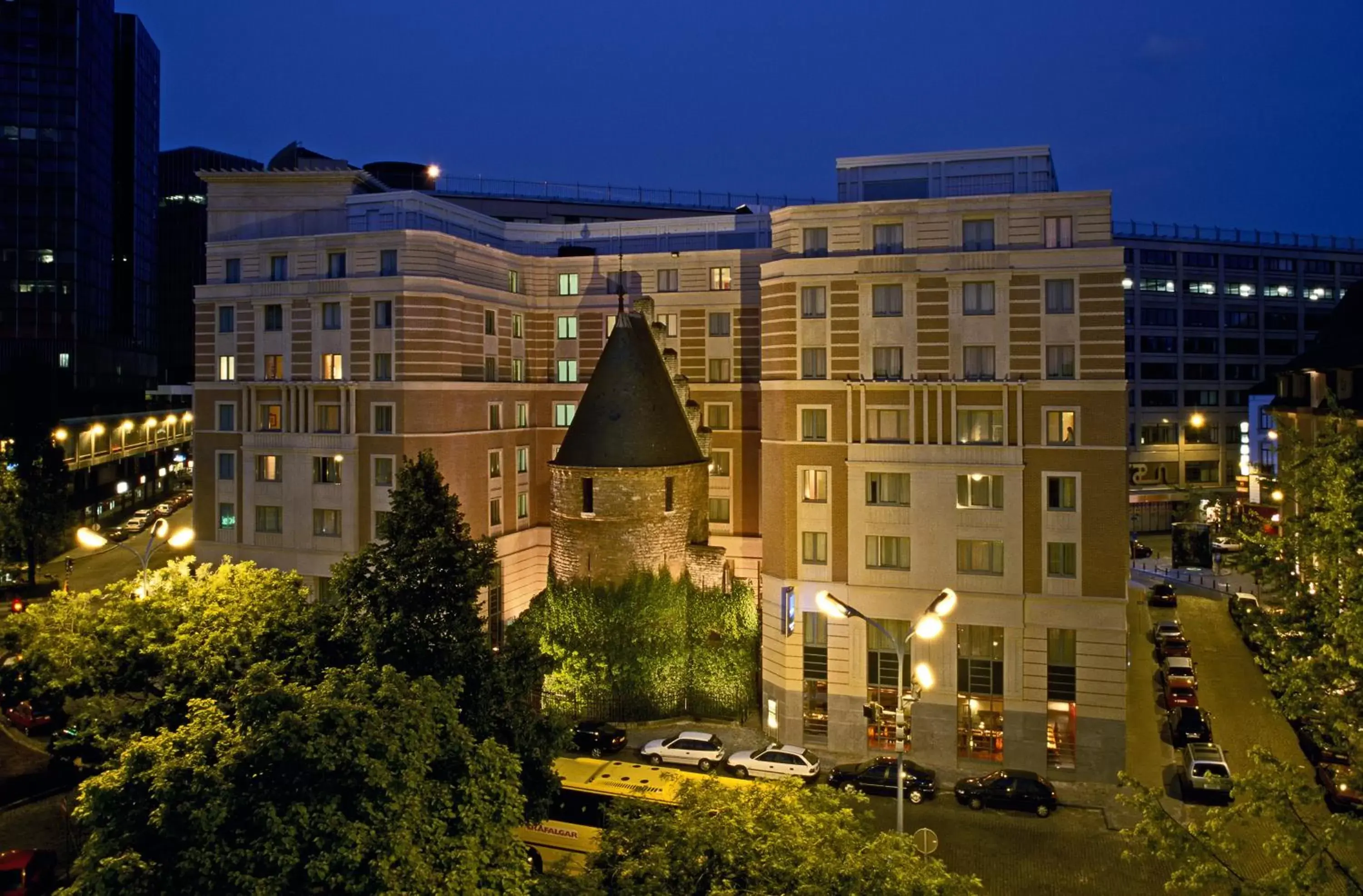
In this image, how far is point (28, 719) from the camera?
44938 mm

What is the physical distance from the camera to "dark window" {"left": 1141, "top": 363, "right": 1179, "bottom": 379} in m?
105

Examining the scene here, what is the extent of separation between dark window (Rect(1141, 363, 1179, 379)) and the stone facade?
248 ft

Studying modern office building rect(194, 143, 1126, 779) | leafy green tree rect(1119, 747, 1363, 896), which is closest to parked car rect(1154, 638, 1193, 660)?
modern office building rect(194, 143, 1126, 779)

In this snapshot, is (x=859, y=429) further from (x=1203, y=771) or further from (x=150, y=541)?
(x=150, y=541)

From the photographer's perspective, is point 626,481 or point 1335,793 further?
point 626,481

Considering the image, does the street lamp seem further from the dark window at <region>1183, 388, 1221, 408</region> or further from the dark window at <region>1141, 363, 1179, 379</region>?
the dark window at <region>1183, 388, 1221, 408</region>

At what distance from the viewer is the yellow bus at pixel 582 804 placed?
30469 millimetres

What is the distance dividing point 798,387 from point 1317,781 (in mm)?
27859

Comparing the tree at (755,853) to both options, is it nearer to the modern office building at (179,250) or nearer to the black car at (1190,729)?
the black car at (1190,729)

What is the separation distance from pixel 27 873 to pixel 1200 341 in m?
114

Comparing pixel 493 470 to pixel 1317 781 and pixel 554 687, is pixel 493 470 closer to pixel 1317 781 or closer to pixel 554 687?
pixel 554 687

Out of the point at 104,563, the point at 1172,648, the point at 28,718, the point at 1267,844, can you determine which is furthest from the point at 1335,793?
the point at 104,563

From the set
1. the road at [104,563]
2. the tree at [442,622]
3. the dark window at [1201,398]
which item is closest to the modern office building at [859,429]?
the tree at [442,622]

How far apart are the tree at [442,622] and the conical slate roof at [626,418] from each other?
13983 millimetres
